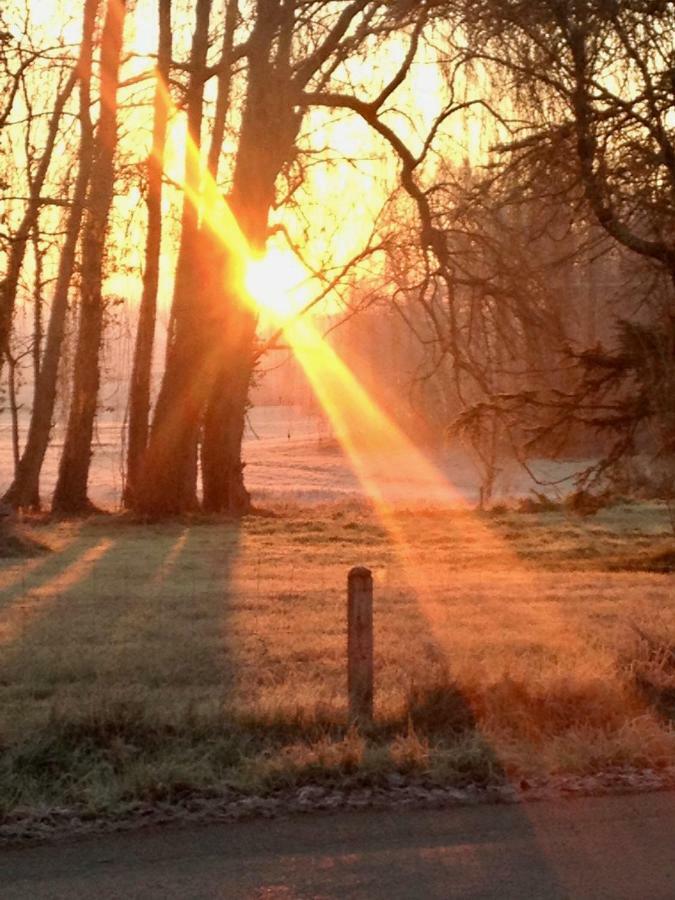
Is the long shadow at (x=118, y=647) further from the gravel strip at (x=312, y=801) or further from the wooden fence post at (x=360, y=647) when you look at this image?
the gravel strip at (x=312, y=801)

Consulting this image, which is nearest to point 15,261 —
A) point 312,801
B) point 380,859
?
point 312,801

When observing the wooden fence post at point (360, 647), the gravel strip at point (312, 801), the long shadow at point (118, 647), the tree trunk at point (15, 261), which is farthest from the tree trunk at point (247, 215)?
the gravel strip at point (312, 801)

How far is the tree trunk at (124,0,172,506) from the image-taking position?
932 inches

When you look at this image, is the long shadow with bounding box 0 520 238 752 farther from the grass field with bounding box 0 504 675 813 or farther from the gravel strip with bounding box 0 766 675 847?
the gravel strip with bounding box 0 766 675 847

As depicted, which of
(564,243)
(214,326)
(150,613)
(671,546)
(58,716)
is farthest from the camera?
(214,326)

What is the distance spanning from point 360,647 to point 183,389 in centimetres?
1670

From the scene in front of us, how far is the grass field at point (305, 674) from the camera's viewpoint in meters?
A: 6.74

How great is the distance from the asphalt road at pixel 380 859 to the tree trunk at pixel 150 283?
58.3 feet

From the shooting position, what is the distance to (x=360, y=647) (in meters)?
7.69

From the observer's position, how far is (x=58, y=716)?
7.20m

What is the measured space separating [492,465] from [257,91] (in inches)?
256

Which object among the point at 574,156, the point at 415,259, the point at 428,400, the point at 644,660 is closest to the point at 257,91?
the point at 415,259

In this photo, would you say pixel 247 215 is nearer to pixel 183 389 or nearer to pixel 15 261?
pixel 183 389

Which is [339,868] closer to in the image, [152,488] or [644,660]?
[644,660]
